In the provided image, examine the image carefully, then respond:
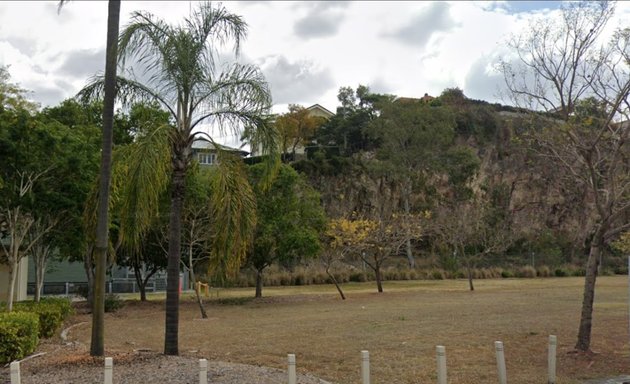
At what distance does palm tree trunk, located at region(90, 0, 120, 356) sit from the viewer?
1191 cm

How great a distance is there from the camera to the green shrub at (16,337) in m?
11.9

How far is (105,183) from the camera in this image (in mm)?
12078

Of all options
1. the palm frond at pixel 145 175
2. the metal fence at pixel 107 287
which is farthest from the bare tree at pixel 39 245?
the metal fence at pixel 107 287

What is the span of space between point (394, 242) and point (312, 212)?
26.3ft

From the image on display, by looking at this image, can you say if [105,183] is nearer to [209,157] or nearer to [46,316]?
[209,157]

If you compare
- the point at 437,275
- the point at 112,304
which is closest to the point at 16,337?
the point at 112,304

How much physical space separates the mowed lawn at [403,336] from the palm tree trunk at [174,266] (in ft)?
5.20

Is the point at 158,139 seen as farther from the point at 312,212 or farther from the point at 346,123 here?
the point at 346,123

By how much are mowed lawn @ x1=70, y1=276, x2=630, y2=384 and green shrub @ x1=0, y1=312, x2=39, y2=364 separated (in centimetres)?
280

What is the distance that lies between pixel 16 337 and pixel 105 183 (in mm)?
3511

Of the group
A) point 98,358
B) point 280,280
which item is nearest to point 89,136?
point 98,358

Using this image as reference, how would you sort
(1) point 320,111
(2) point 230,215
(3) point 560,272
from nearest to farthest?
1. (2) point 230,215
2. (3) point 560,272
3. (1) point 320,111

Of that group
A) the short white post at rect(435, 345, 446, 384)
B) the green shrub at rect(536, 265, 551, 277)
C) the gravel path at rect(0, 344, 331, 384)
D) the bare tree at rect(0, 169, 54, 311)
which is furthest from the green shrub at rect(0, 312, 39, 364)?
the green shrub at rect(536, 265, 551, 277)

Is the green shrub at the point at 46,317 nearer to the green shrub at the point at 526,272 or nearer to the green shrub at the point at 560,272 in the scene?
the green shrub at the point at 526,272
